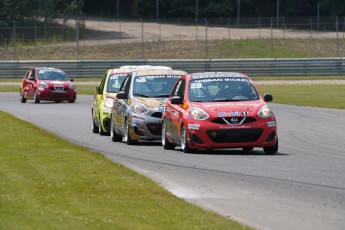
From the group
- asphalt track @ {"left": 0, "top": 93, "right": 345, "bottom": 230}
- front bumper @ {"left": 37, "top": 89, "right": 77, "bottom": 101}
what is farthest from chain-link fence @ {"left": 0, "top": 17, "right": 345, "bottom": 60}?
asphalt track @ {"left": 0, "top": 93, "right": 345, "bottom": 230}

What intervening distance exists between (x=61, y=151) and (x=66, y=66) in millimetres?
42635

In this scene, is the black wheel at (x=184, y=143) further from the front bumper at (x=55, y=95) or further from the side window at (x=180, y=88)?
the front bumper at (x=55, y=95)

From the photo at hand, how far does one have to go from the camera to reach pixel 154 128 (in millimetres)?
21266

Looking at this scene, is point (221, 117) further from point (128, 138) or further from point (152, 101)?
point (128, 138)

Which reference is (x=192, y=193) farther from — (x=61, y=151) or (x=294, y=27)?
(x=294, y=27)

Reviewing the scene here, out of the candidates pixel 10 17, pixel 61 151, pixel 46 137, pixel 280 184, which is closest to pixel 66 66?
pixel 10 17

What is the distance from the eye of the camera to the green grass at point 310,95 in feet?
122

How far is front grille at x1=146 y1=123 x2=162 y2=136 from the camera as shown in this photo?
21234mm

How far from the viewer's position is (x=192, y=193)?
12805 millimetres

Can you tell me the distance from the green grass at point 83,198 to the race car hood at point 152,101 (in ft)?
12.7

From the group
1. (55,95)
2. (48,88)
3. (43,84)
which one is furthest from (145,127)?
(43,84)

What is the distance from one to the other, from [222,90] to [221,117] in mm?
1209

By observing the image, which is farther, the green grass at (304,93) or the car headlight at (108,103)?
the green grass at (304,93)

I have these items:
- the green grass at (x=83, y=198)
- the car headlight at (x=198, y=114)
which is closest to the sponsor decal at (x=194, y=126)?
the car headlight at (x=198, y=114)
